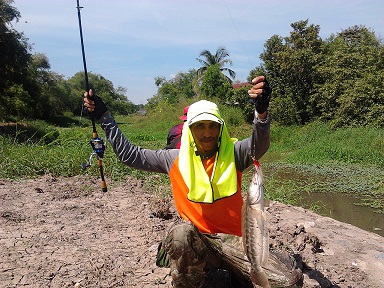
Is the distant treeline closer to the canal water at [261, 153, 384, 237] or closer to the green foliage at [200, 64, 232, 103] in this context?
the green foliage at [200, 64, 232, 103]

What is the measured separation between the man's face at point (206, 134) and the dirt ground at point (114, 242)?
1.24m

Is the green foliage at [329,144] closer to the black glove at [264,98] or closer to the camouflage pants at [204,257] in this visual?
the camouflage pants at [204,257]

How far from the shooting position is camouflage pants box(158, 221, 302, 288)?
8.84 feet

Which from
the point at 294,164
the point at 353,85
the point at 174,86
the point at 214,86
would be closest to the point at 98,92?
the point at 174,86

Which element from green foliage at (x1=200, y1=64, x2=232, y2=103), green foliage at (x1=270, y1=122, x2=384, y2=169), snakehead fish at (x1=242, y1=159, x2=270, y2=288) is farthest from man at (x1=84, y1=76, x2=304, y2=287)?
green foliage at (x1=200, y1=64, x2=232, y2=103)

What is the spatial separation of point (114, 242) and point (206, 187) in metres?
1.90

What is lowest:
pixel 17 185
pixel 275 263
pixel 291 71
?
pixel 17 185

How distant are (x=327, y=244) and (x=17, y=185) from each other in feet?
17.2

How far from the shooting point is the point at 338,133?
58.4 ft

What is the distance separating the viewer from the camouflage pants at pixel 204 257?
8.84 feet

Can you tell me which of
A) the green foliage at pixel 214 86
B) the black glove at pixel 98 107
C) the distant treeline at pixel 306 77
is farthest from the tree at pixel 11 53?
the black glove at pixel 98 107

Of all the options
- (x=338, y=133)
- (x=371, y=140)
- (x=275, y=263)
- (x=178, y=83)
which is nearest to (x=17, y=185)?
(x=275, y=263)

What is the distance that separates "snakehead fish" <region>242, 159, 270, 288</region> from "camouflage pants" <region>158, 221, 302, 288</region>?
0.21m

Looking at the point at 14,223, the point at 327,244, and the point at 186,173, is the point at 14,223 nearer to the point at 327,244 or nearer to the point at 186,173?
the point at 186,173
